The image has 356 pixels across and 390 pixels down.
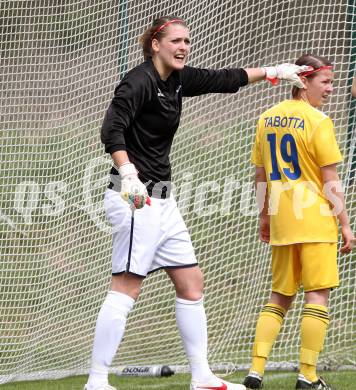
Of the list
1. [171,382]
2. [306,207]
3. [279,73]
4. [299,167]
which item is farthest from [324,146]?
[171,382]

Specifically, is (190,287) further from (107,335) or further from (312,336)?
(312,336)

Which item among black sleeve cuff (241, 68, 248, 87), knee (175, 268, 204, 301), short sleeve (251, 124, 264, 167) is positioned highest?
black sleeve cuff (241, 68, 248, 87)

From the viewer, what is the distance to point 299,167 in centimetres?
495

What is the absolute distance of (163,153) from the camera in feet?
15.0

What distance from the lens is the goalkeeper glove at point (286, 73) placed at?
4.88 m

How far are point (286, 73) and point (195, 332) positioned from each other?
4.15ft

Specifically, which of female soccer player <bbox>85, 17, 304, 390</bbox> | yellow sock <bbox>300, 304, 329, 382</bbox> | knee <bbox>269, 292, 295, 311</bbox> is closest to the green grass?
yellow sock <bbox>300, 304, 329, 382</bbox>

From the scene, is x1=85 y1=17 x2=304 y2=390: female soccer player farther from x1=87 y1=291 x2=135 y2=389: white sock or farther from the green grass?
the green grass

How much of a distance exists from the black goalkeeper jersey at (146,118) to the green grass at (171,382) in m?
1.31

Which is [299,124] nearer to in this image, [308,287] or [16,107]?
[308,287]

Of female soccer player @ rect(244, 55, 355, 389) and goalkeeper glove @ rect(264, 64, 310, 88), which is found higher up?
goalkeeper glove @ rect(264, 64, 310, 88)

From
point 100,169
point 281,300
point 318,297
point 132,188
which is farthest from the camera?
point 100,169

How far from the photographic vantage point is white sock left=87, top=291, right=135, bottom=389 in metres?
4.43

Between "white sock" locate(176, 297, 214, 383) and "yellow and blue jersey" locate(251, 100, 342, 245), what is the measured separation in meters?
0.63
